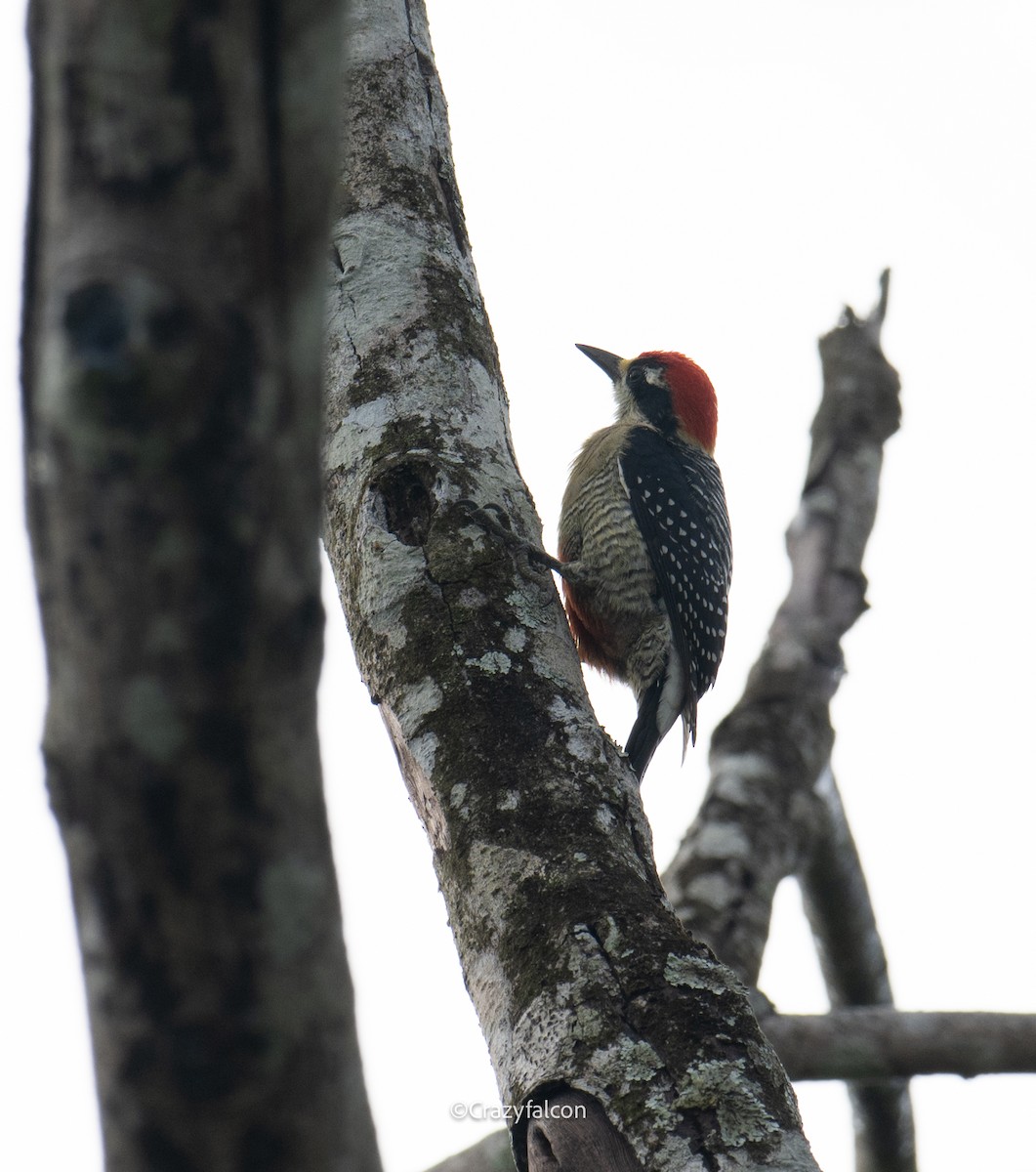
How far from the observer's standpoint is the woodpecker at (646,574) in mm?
5812

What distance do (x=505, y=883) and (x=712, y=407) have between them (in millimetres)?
5509

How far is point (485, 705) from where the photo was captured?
249 cm

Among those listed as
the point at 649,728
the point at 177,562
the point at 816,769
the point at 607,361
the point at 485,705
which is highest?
the point at 607,361

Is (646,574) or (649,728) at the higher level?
(646,574)

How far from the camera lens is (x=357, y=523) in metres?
3.00

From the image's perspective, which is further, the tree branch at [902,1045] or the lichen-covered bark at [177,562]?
the tree branch at [902,1045]

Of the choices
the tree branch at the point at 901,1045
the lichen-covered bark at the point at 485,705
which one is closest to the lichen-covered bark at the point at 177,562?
the lichen-covered bark at the point at 485,705

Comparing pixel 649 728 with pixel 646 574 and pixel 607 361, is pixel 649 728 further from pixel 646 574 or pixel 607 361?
pixel 607 361

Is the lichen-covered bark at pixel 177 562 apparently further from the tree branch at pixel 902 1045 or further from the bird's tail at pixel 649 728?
the bird's tail at pixel 649 728

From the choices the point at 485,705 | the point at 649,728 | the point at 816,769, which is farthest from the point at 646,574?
the point at 485,705

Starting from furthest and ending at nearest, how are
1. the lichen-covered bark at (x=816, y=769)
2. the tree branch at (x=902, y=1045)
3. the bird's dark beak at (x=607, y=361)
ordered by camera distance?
1. the bird's dark beak at (x=607, y=361)
2. the lichen-covered bark at (x=816, y=769)
3. the tree branch at (x=902, y=1045)

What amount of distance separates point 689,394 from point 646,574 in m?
1.71

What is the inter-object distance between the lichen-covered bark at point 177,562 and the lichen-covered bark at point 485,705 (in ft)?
3.14

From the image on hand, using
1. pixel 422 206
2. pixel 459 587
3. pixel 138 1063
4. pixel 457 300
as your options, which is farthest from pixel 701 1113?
pixel 422 206
